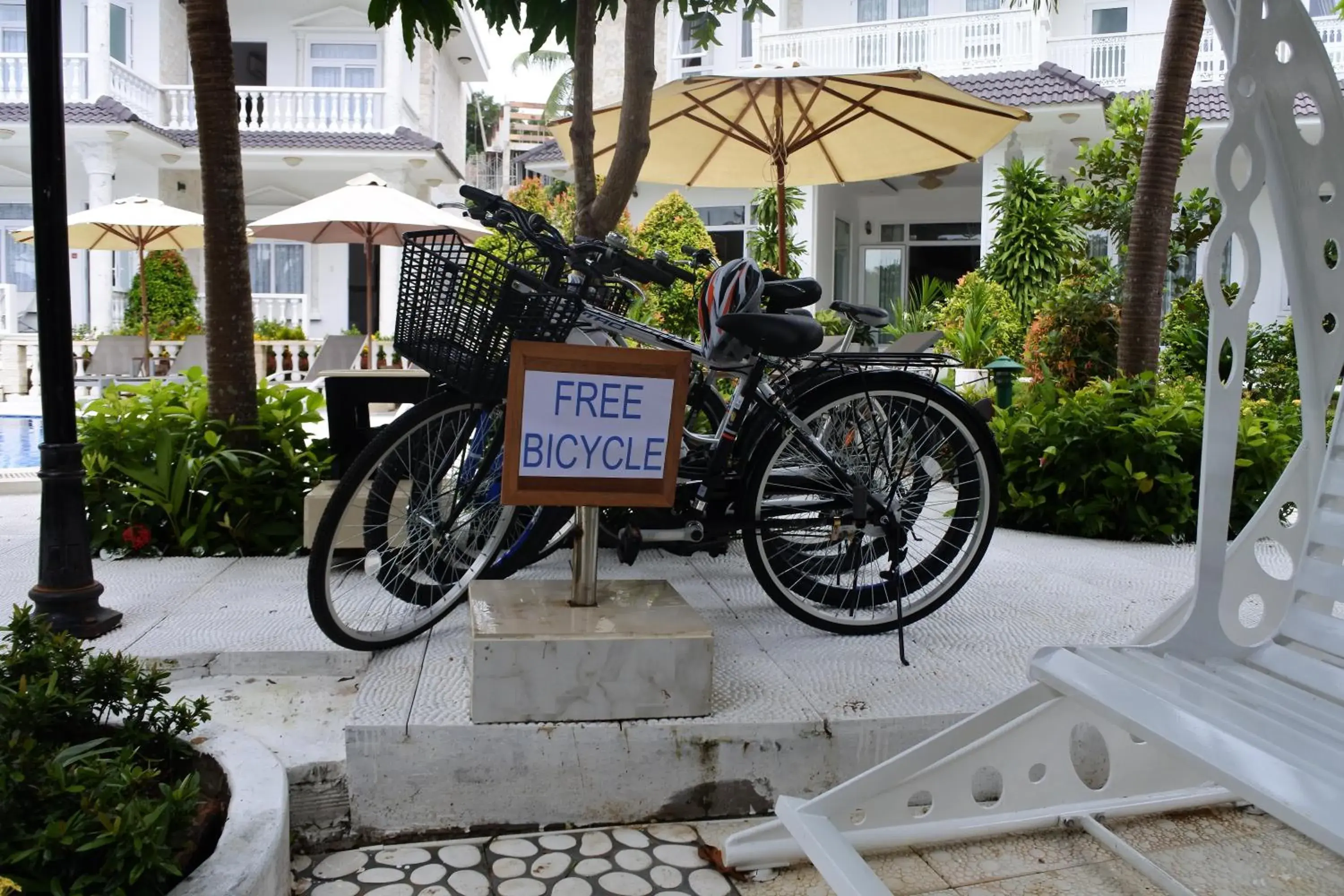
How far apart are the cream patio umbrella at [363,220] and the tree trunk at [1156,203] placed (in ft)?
Answer: 20.1

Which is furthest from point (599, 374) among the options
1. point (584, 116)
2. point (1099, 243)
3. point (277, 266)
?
point (277, 266)

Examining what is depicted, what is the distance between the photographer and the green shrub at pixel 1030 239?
12.9 meters

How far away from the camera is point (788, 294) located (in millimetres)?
3199

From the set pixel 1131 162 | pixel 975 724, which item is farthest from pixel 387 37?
pixel 975 724

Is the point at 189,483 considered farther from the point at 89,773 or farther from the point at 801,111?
the point at 801,111

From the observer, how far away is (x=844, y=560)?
325 cm

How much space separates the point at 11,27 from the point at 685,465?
1919 centimetres

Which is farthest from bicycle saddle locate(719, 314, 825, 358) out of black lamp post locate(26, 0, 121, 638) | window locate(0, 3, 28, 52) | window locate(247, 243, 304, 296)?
window locate(0, 3, 28, 52)

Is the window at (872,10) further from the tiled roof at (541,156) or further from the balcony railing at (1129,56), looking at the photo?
the tiled roof at (541,156)

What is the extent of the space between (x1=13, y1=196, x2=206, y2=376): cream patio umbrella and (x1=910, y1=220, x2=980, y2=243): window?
1151 cm

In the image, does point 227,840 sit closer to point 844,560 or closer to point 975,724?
point 975,724

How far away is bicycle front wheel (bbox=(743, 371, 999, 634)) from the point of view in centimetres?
305

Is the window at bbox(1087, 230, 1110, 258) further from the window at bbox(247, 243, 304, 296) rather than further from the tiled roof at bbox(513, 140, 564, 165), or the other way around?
the window at bbox(247, 243, 304, 296)

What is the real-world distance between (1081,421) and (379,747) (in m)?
3.68
